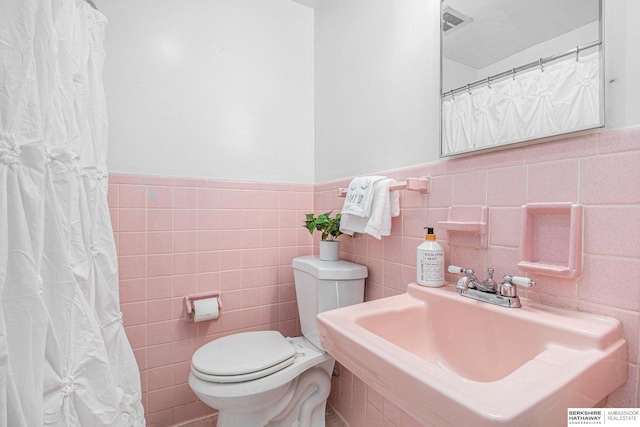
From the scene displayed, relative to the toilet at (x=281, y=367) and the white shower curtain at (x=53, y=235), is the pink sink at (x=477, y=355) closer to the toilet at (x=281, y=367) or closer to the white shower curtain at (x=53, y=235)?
the toilet at (x=281, y=367)

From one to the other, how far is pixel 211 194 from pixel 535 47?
4.61 ft

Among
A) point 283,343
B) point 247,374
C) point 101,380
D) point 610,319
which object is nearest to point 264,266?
point 283,343

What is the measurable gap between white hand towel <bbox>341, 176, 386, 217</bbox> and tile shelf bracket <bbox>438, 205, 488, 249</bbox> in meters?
0.29

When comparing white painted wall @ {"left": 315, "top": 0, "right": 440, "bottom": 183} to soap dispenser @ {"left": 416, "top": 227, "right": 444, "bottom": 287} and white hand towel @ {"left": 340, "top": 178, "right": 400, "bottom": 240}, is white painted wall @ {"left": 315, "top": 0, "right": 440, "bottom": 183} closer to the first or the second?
white hand towel @ {"left": 340, "top": 178, "right": 400, "bottom": 240}

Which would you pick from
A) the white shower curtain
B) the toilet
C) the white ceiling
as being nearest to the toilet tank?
the toilet

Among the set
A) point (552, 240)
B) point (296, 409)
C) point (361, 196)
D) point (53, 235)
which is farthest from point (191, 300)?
point (552, 240)

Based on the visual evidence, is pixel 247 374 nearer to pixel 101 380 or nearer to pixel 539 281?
pixel 101 380

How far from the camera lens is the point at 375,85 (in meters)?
1.31

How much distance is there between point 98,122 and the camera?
3.16 ft

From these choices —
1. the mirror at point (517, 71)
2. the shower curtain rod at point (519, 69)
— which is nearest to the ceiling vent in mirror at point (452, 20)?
the mirror at point (517, 71)

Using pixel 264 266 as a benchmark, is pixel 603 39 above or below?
above

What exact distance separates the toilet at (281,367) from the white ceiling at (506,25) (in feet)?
2.95

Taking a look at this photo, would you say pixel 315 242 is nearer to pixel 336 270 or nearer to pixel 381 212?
pixel 336 270

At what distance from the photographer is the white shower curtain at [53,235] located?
1.93ft
